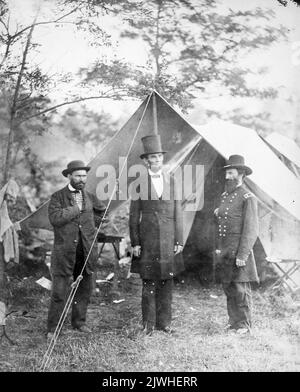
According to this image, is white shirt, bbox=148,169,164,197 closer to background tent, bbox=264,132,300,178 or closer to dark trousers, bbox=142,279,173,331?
dark trousers, bbox=142,279,173,331

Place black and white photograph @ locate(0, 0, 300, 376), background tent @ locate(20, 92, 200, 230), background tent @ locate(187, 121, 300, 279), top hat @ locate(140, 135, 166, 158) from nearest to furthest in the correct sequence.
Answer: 1. black and white photograph @ locate(0, 0, 300, 376)
2. top hat @ locate(140, 135, 166, 158)
3. background tent @ locate(187, 121, 300, 279)
4. background tent @ locate(20, 92, 200, 230)

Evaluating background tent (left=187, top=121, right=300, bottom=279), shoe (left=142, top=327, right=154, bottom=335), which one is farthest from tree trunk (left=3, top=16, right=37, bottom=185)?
shoe (left=142, top=327, right=154, bottom=335)

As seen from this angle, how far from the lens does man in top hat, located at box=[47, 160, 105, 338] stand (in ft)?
14.1

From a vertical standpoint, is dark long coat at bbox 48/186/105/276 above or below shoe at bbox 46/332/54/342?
above

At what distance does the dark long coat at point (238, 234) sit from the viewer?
427cm

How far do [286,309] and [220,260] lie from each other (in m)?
1.17

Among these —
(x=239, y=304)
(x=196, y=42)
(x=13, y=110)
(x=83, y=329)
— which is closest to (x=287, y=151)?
(x=196, y=42)

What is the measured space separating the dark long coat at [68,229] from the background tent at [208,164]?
99cm

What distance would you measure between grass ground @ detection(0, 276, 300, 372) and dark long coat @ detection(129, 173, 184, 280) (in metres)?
0.67

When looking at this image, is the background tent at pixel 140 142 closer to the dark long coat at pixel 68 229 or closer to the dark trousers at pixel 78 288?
the dark long coat at pixel 68 229

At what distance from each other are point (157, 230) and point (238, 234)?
2.79 feet

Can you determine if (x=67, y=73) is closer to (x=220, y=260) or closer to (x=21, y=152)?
(x=21, y=152)

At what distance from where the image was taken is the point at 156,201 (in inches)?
173
